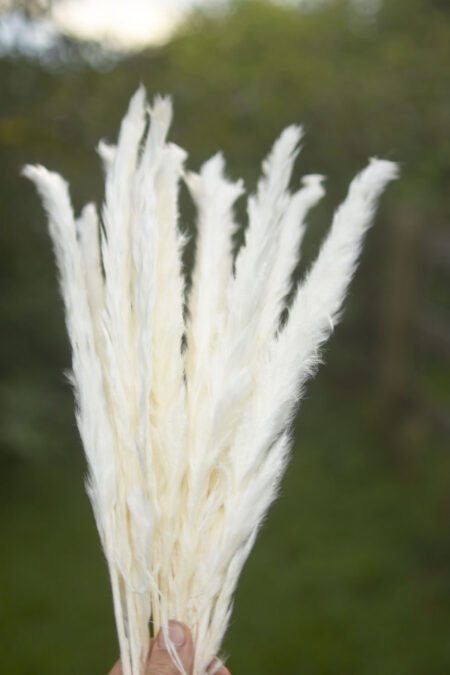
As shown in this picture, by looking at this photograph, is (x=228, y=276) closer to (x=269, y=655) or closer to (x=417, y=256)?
(x=269, y=655)

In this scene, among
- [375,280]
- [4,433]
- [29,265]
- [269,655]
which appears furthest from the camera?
[375,280]

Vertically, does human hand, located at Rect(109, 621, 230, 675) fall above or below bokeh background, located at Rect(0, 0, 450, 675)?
below

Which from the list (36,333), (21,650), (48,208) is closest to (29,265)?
(36,333)

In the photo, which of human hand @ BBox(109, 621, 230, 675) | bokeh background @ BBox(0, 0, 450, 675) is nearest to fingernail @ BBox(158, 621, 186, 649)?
human hand @ BBox(109, 621, 230, 675)

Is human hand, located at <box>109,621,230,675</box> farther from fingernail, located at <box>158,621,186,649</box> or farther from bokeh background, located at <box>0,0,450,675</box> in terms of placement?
bokeh background, located at <box>0,0,450,675</box>

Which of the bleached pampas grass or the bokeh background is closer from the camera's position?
the bleached pampas grass

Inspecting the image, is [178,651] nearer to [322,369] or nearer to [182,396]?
[182,396]

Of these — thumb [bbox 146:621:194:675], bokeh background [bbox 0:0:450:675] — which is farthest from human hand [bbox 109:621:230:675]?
bokeh background [bbox 0:0:450:675]
